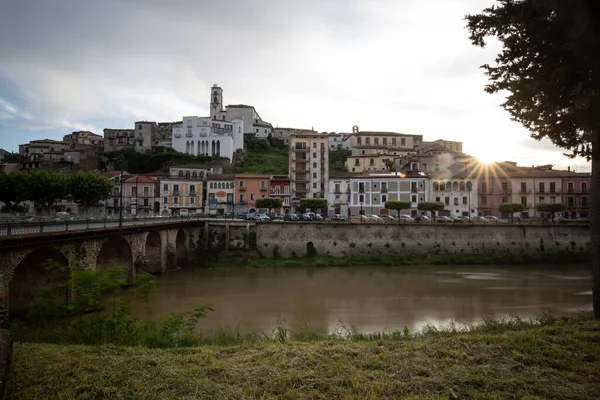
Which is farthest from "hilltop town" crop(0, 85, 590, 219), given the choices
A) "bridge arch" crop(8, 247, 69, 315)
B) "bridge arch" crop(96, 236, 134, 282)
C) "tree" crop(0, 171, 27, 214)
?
"bridge arch" crop(8, 247, 69, 315)

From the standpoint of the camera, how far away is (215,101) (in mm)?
104375

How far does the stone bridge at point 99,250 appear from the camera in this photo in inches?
627

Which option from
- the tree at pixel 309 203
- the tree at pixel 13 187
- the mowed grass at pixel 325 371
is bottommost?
the mowed grass at pixel 325 371

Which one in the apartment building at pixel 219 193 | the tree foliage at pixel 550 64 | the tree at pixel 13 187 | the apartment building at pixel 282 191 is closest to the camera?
the tree foliage at pixel 550 64

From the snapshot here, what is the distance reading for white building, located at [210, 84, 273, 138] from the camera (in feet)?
339

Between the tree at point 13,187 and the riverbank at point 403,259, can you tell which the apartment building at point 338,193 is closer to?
the riverbank at point 403,259

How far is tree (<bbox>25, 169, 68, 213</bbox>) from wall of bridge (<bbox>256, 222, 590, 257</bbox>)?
928 inches

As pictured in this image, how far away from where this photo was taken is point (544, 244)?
4212 cm

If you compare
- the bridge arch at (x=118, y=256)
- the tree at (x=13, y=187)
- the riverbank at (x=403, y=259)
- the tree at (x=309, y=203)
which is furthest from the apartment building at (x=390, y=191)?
the tree at (x=13, y=187)

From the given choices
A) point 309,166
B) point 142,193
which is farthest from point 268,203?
point 142,193

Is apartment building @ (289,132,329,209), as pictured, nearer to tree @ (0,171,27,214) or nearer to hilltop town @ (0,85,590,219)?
hilltop town @ (0,85,590,219)

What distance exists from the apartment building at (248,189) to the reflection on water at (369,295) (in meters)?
27.3

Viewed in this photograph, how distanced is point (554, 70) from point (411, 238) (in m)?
34.1

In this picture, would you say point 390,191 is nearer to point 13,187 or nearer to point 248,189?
point 248,189
